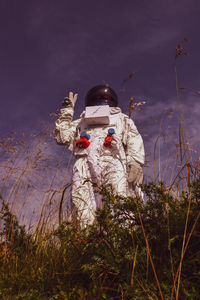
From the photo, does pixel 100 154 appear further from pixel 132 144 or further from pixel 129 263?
pixel 129 263

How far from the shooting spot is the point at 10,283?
1.12 meters

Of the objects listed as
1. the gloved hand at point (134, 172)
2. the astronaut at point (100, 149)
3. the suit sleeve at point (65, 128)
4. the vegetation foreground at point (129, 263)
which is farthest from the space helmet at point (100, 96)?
the vegetation foreground at point (129, 263)

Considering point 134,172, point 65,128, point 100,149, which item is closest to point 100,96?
point 65,128

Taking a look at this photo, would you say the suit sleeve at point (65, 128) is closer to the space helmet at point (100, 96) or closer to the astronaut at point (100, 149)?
the astronaut at point (100, 149)

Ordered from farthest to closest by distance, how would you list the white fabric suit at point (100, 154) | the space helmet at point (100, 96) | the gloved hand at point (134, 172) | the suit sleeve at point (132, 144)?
the space helmet at point (100, 96), the suit sleeve at point (132, 144), the gloved hand at point (134, 172), the white fabric suit at point (100, 154)

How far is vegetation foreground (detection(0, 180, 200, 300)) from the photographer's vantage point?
0.97 meters

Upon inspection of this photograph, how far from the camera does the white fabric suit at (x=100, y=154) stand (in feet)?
10.2

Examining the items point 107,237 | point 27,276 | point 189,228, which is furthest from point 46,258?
point 189,228

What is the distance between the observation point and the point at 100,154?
11.1ft

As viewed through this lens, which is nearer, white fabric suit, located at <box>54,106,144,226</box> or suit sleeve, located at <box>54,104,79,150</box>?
white fabric suit, located at <box>54,106,144,226</box>

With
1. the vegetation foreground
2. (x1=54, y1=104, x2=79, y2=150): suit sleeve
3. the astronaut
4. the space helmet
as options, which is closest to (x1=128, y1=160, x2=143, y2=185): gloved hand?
the astronaut

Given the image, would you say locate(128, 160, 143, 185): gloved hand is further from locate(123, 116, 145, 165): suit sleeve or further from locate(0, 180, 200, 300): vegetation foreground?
locate(0, 180, 200, 300): vegetation foreground

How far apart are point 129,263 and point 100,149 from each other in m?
2.40

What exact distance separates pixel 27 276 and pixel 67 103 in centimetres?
304
